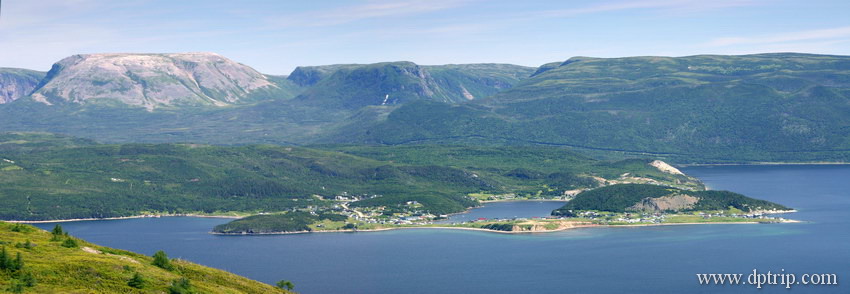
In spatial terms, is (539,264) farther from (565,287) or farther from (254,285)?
(254,285)

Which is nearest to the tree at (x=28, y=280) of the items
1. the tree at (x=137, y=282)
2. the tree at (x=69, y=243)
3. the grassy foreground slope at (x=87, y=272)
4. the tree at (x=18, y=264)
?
the grassy foreground slope at (x=87, y=272)

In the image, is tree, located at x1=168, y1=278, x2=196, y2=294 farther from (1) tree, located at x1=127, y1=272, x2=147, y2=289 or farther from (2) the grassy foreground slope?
(1) tree, located at x1=127, y1=272, x2=147, y2=289

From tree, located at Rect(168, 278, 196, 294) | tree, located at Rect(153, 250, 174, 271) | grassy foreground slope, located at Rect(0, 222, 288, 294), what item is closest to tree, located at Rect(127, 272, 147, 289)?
grassy foreground slope, located at Rect(0, 222, 288, 294)

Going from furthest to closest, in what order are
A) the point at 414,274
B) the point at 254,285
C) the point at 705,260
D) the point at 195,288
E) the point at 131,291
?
the point at 705,260 < the point at 414,274 < the point at 254,285 < the point at 195,288 < the point at 131,291

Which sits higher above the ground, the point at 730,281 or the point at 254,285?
the point at 254,285

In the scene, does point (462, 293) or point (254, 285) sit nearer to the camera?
point (254, 285)

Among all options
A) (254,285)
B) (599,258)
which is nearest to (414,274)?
(599,258)

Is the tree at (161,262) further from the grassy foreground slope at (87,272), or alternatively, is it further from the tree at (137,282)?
the tree at (137,282)
